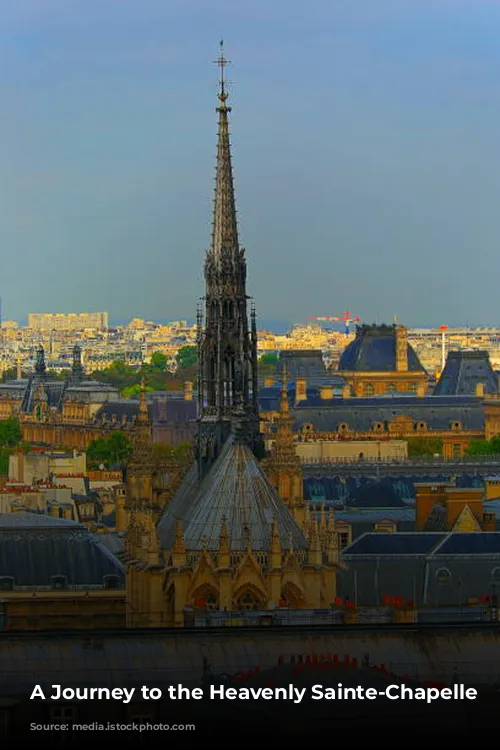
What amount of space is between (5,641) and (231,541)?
21314 mm

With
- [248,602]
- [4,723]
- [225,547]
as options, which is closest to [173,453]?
[225,547]

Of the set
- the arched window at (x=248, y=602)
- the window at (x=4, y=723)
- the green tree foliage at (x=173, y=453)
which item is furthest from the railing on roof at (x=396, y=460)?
the window at (x=4, y=723)

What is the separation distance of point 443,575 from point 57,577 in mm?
10988

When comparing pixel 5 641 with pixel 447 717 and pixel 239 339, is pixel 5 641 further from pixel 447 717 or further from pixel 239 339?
pixel 239 339

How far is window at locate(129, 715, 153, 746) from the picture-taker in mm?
65938

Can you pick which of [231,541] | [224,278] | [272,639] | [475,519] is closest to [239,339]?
[224,278]

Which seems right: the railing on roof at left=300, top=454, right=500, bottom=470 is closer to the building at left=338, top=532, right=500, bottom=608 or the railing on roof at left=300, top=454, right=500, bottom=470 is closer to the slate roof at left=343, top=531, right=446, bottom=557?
the slate roof at left=343, top=531, right=446, bottom=557

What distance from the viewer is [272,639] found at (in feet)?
236

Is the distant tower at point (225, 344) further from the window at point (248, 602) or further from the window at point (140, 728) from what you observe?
the window at point (140, 728)

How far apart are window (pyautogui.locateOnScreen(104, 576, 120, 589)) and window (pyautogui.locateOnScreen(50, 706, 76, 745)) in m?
35.8

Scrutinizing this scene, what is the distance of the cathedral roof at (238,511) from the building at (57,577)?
5.78m

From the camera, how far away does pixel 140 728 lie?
218 feet

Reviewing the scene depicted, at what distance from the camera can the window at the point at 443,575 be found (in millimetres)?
100450

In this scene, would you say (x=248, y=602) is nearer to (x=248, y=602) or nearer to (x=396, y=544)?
(x=248, y=602)
